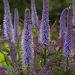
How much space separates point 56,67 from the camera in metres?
3.34

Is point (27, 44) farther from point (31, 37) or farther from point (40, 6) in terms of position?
point (40, 6)

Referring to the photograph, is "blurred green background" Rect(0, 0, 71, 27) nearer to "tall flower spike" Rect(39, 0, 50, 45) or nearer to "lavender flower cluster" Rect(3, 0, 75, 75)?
"lavender flower cluster" Rect(3, 0, 75, 75)

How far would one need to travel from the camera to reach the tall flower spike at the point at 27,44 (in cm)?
291

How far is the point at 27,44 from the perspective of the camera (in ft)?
9.78

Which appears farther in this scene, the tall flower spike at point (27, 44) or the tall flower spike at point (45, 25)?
the tall flower spike at point (45, 25)

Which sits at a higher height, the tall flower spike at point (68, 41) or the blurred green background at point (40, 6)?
the blurred green background at point (40, 6)

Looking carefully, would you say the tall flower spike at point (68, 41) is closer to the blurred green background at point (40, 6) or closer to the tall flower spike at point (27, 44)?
the tall flower spike at point (27, 44)

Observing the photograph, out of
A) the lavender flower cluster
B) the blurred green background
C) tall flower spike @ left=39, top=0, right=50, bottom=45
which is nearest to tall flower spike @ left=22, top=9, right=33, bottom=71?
the lavender flower cluster

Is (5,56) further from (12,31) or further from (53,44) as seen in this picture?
(53,44)

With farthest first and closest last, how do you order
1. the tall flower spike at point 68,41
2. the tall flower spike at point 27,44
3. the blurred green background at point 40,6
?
the blurred green background at point 40,6 < the tall flower spike at point 68,41 < the tall flower spike at point 27,44

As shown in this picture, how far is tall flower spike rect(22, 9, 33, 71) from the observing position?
115 inches

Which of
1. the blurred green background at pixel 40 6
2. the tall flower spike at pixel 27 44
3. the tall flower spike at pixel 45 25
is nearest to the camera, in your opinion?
the tall flower spike at pixel 27 44

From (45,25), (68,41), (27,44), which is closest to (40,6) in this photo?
(45,25)

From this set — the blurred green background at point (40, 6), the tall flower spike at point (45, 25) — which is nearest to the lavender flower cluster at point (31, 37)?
the tall flower spike at point (45, 25)
